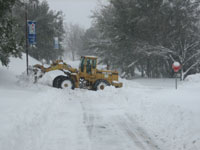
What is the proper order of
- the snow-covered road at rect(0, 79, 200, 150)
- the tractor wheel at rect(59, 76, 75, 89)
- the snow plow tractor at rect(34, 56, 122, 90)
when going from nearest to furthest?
the snow-covered road at rect(0, 79, 200, 150) < the tractor wheel at rect(59, 76, 75, 89) < the snow plow tractor at rect(34, 56, 122, 90)

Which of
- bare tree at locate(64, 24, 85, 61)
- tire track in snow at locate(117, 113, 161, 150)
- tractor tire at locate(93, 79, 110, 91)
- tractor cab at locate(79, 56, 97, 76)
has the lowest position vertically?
tire track in snow at locate(117, 113, 161, 150)

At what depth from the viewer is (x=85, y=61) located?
649 inches

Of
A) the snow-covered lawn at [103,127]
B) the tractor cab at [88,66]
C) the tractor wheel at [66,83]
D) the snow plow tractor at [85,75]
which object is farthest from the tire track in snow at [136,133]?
the tractor cab at [88,66]

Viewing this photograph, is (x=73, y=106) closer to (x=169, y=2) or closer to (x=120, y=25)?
(x=120, y=25)

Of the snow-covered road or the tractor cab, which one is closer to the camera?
the snow-covered road

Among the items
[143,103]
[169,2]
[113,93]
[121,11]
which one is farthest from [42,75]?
[169,2]

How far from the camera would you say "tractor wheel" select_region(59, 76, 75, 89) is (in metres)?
15.6

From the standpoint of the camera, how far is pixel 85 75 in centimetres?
1661

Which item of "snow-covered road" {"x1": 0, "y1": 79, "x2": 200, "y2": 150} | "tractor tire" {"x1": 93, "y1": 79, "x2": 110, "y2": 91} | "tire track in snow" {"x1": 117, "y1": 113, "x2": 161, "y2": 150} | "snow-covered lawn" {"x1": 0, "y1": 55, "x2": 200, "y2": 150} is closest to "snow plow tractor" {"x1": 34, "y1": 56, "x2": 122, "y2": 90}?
"tractor tire" {"x1": 93, "y1": 79, "x2": 110, "y2": 91}

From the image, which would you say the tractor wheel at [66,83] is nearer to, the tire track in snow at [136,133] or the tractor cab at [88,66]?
the tractor cab at [88,66]

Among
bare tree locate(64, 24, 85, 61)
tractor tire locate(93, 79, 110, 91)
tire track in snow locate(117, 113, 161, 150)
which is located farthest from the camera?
bare tree locate(64, 24, 85, 61)

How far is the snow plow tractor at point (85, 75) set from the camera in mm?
16047

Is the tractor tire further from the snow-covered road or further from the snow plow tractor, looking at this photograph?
the snow-covered road

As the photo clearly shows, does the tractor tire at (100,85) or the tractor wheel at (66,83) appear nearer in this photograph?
the tractor wheel at (66,83)
